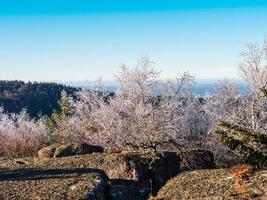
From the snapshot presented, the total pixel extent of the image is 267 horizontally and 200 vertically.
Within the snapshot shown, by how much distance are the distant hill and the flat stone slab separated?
145 m

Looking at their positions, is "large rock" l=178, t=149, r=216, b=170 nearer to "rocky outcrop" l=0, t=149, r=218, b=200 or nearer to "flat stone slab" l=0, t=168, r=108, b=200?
"rocky outcrop" l=0, t=149, r=218, b=200

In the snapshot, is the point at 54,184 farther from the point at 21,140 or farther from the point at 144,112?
the point at 21,140

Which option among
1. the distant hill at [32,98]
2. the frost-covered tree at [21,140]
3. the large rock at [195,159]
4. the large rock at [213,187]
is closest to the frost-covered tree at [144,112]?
the frost-covered tree at [21,140]

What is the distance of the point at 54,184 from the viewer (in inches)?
618

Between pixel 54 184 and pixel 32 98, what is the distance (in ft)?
549

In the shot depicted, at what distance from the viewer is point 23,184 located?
626 inches

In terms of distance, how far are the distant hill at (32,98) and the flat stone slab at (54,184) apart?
145489 millimetres

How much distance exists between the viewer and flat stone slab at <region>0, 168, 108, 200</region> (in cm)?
1443

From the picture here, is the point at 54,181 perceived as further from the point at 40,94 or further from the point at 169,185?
the point at 40,94

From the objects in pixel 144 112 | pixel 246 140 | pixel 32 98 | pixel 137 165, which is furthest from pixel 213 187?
pixel 32 98

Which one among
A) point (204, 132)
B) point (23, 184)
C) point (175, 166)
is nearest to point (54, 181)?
point (23, 184)

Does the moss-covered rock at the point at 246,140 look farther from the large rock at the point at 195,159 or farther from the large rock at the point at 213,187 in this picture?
the large rock at the point at 195,159

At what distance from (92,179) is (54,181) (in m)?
1.24

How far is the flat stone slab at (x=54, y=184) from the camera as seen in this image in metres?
14.4
